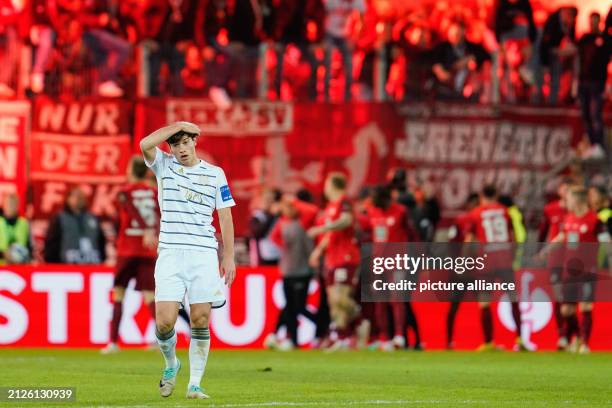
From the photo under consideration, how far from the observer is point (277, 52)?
22906 mm

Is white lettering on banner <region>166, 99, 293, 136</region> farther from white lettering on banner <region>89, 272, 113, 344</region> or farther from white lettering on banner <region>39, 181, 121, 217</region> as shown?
white lettering on banner <region>89, 272, 113, 344</region>

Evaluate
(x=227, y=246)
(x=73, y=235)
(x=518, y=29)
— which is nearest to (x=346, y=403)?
(x=227, y=246)

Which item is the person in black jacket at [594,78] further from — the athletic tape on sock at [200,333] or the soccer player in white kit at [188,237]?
the athletic tape on sock at [200,333]

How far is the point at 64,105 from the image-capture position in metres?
22.8

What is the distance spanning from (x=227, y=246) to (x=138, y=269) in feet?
23.7

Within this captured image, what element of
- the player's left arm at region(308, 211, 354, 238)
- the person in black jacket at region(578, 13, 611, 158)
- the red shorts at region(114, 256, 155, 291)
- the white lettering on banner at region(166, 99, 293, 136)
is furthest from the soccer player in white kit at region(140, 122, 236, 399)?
the person in black jacket at region(578, 13, 611, 158)

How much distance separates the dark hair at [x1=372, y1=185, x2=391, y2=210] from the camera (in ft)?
64.0

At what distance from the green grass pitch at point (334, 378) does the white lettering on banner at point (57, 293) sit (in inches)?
21.3

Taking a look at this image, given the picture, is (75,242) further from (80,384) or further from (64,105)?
(80,384)

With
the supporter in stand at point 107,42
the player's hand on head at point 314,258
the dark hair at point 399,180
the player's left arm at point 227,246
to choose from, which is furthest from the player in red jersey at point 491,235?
the player's left arm at point 227,246

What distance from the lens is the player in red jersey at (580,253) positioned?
62.2ft

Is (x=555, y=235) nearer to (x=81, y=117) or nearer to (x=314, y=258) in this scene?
(x=314, y=258)

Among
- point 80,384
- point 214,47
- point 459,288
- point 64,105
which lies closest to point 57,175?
point 64,105

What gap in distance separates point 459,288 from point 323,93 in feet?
16.3
